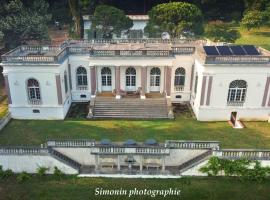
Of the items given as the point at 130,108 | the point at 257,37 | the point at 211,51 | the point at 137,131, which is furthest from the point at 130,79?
the point at 257,37

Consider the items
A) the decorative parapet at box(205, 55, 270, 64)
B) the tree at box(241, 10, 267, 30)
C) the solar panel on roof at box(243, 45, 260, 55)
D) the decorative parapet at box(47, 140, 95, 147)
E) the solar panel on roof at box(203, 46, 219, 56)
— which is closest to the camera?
the decorative parapet at box(47, 140, 95, 147)

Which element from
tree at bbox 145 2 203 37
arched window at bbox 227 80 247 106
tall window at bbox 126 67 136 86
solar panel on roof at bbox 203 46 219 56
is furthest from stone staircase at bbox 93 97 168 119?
tree at bbox 145 2 203 37

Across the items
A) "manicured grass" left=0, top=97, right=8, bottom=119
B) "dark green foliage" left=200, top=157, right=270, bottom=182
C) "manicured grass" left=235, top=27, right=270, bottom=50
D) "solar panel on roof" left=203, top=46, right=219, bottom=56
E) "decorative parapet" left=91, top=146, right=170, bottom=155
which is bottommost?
"manicured grass" left=0, top=97, right=8, bottom=119

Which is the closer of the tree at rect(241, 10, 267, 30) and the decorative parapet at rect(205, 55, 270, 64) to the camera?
the decorative parapet at rect(205, 55, 270, 64)

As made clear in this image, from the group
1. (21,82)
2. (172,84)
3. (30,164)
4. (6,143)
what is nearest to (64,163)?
(30,164)

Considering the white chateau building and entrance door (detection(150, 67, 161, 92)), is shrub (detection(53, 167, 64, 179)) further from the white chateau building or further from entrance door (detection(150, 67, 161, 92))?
entrance door (detection(150, 67, 161, 92))

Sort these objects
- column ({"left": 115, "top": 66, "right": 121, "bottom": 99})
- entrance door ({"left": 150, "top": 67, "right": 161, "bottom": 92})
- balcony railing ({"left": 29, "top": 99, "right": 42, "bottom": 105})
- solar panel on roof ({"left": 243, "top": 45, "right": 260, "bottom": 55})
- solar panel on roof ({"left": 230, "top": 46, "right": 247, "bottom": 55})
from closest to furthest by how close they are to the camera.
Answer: solar panel on roof ({"left": 230, "top": 46, "right": 247, "bottom": 55}), solar panel on roof ({"left": 243, "top": 45, "right": 260, "bottom": 55}), balcony railing ({"left": 29, "top": 99, "right": 42, "bottom": 105}), column ({"left": 115, "top": 66, "right": 121, "bottom": 99}), entrance door ({"left": 150, "top": 67, "right": 161, "bottom": 92})
